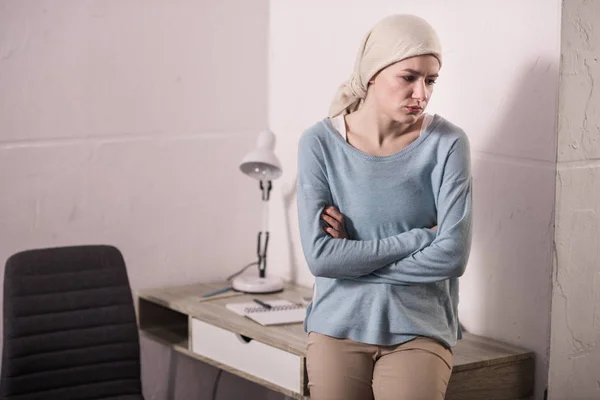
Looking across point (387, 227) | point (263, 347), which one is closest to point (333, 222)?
point (387, 227)

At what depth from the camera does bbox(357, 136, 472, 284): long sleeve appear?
95.3 inches

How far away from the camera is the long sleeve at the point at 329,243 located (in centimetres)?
245

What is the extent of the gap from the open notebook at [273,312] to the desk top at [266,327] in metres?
0.02

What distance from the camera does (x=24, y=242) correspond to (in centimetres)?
336

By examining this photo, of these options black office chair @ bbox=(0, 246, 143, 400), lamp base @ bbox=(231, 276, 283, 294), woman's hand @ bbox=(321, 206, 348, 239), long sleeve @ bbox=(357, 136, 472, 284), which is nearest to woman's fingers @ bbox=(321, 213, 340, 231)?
woman's hand @ bbox=(321, 206, 348, 239)

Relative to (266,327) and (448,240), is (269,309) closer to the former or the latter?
(266,327)

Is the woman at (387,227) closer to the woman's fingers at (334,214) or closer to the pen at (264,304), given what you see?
the woman's fingers at (334,214)

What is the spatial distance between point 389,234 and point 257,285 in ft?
3.84

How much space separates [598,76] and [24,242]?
6.31ft

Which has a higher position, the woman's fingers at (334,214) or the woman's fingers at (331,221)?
the woman's fingers at (334,214)

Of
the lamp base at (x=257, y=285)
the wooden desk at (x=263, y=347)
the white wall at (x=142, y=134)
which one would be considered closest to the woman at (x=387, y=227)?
the wooden desk at (x=263, y=347)

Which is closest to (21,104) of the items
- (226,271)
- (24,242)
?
(24,242)

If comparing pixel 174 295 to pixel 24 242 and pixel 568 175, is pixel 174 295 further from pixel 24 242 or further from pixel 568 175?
pixel 568 175

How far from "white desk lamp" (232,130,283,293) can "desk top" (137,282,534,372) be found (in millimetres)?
35
